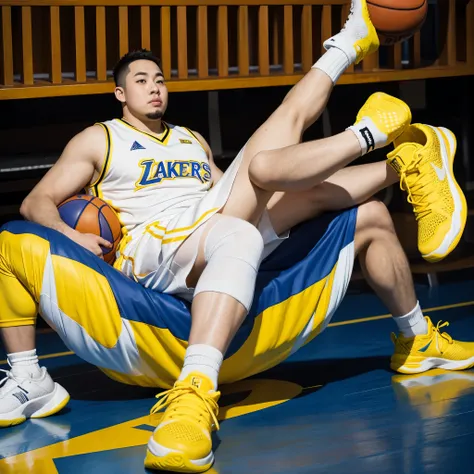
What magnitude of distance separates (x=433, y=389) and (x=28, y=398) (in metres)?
1.29

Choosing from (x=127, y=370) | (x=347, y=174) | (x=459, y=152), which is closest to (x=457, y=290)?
(x=459, y=152)

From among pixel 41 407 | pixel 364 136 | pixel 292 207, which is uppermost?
pixel 364 136

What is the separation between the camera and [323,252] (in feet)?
10.9

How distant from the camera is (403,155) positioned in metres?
3.23

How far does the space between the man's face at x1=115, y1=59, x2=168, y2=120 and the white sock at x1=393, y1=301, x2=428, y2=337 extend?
1172 mm

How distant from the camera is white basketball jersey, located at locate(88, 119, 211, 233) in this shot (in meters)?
3.56

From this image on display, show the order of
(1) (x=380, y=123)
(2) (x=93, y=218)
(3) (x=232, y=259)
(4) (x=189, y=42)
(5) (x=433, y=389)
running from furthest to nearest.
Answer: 1. (4) (x=189, y=42)
2. (2) (x=93, y=218)
3. (5) (x=433, y=389)
4. (1) (x=380, y=123)
5. (3) (x=232, y=259)

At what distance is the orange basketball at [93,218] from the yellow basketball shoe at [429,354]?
104 cm

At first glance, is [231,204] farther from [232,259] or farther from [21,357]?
[21,357]

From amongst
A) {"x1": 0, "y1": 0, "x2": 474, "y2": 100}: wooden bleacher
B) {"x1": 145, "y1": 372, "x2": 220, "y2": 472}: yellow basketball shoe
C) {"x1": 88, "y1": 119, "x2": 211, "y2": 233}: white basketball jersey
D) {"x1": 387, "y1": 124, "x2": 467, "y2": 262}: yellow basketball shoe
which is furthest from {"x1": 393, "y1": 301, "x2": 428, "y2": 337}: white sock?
{"x1": 0, "y1": 0, "x2": 474, "y2": 100}: wooden bleacher

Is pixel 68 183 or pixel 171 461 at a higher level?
pixel 68 183

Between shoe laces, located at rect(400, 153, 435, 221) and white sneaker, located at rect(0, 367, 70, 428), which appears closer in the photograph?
white sneaker, located at rect(0, 367, 70, 428)

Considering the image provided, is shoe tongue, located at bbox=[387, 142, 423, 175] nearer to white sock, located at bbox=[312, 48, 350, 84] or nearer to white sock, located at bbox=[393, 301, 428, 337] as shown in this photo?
white sock, located at bbox=[312, 48, 350, 84]

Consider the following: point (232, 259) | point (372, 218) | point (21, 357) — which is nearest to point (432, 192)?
point (372, 218)
